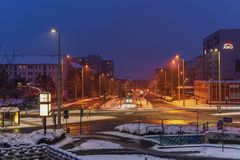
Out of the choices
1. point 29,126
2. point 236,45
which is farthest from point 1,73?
point 236,45

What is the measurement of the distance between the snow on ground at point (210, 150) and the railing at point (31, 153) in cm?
784

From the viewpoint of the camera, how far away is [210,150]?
31.2 metres

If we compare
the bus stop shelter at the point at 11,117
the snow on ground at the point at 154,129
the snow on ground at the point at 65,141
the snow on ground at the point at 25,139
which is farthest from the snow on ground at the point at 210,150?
the bus stop shelter at the point at 11,117

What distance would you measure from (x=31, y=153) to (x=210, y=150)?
11.4 m

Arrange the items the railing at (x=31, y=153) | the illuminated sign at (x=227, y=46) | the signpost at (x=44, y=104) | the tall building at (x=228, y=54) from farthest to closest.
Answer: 1. the illuminated sign at (x=227, y=46)
2. the tall building at (x=228, y=54)
3. the signpost at (x=44, y=104)
4. the railing at (x=31, y=153)

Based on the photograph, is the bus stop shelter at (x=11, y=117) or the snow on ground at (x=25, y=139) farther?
the bus stop shelter at (x=11, y=117)

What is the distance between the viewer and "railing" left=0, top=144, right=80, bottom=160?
26.2 metres

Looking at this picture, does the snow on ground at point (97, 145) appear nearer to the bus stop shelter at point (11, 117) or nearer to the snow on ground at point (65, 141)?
the snow on ground at point (65, 141)

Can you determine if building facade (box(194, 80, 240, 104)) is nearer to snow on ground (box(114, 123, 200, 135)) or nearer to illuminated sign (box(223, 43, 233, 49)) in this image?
snow on ground (box(114, 123, 200, 135))

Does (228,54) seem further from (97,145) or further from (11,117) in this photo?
(97,145)

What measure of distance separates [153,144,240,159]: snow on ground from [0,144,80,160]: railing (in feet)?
25.7

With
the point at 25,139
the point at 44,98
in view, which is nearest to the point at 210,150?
the point at 25,139

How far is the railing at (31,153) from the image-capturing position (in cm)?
2620

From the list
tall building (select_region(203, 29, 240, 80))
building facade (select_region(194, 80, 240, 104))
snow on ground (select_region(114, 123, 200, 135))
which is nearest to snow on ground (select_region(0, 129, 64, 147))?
snow on ground (select_region(114, 123, 200, 135))
